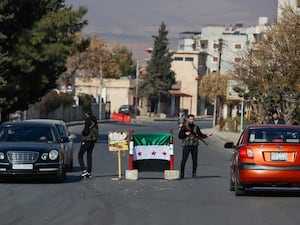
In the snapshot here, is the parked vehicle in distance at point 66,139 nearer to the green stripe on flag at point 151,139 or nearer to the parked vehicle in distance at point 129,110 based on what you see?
the green stripe on flag at point 151,139

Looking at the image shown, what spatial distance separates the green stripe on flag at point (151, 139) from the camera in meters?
23.4

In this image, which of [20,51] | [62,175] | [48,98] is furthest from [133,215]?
[48,98]

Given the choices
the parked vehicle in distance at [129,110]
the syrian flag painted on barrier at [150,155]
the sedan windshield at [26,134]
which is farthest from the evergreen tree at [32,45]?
the parked vehicle in distance at [129,110]

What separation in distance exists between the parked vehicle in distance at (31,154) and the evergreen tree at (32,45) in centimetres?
2109

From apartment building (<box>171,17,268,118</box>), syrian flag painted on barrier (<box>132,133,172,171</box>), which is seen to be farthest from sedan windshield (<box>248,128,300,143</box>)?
apartment building (<box>171,17,268,118</box>)

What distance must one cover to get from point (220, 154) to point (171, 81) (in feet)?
254

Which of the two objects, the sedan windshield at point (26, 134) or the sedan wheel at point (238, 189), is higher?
the sedan windshield at point (26, 134)

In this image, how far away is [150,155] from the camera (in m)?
23.4

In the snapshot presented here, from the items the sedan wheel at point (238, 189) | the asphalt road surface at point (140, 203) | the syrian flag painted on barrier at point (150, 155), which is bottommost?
the asphalt road surface at point (140, 203)

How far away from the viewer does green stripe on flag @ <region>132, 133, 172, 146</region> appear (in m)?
23.4

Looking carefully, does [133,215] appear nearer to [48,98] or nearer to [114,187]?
[114,187]

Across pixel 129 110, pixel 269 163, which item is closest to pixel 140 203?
pixel 269 163

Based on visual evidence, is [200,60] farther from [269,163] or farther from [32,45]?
[269,163]

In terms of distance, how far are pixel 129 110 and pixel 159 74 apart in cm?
1534
